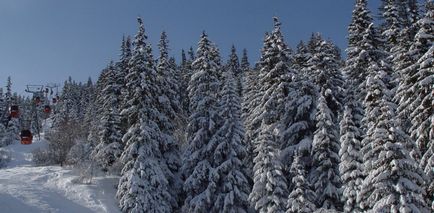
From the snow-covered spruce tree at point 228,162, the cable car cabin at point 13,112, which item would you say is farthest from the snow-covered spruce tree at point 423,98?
the cable car cabin at point 13,112

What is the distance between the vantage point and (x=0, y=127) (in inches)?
3469

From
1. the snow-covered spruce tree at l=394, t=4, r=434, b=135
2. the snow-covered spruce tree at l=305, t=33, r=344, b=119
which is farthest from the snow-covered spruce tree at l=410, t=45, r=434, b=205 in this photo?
the snow-covered spruce tree at l=305, t=33, r=344, b=119

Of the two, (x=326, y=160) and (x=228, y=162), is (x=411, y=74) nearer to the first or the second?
(x=326, y=160)

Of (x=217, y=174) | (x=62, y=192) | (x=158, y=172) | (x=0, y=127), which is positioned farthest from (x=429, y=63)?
(x=0, y=127)

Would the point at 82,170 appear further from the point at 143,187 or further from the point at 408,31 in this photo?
the point at 408,31

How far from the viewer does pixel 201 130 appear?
3662cm

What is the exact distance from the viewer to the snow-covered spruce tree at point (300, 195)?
27.4m

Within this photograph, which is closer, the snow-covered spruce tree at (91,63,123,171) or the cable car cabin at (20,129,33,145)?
the cable car cabin at (20,129,33,145)

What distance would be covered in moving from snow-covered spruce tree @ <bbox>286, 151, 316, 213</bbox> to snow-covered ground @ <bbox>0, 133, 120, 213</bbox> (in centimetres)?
1776

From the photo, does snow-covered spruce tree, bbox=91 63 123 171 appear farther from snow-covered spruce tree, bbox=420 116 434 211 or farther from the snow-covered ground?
snow-covered spruce tree, bbox=420 116 434 211

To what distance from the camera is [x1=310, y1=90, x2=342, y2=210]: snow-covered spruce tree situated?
2929 cm

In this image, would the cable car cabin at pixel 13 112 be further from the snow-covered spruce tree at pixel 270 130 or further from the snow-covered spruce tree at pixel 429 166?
the snow-covered spruce tree at pixel 429 166

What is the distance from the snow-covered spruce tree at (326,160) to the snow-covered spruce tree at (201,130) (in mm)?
8467

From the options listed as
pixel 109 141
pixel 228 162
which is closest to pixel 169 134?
pixel 228 162
